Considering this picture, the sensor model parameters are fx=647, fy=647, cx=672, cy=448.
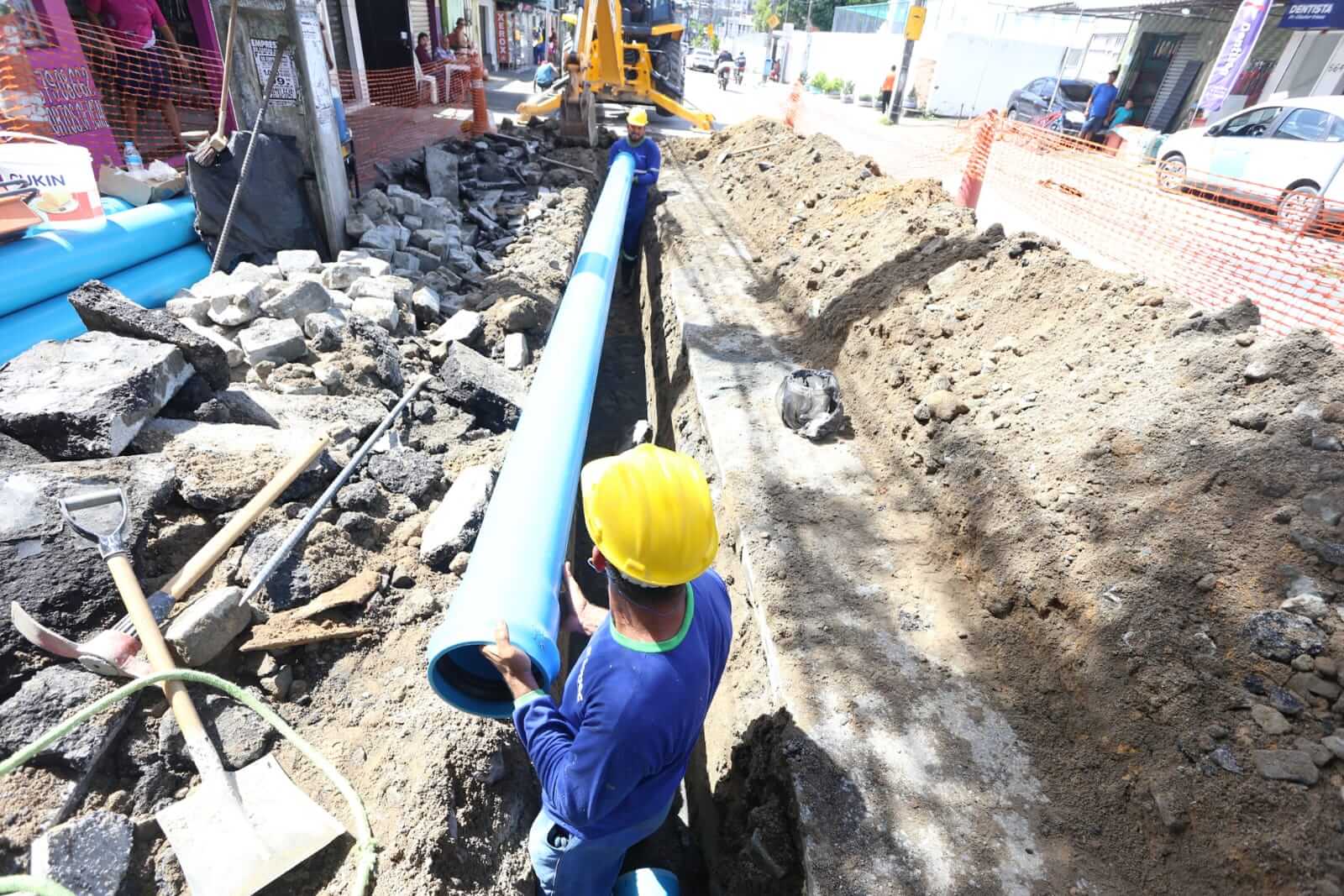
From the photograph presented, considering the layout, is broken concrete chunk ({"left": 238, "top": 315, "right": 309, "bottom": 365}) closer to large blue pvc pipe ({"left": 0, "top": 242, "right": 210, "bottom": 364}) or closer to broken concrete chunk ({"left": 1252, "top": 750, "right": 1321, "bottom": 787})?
large blue pvc pipe ({"left": 0, "top": 242, "right": 210, "bottom": 364})

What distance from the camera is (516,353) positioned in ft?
15.6

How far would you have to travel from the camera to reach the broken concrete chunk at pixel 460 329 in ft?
15.5

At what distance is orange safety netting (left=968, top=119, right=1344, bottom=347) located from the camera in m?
4.77

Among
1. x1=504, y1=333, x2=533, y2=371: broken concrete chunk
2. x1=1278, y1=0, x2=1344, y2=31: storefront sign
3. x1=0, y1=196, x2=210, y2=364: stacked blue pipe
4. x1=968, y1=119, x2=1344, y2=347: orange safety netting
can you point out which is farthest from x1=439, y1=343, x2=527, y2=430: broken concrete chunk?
x1=1278, y1=0, x2=1344, y2=31: storefront sign

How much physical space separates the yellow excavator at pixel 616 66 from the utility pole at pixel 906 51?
6.08 metres

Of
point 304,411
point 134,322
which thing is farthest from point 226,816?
point 134,322

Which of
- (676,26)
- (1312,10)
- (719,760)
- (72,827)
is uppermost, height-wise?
(1312,10)

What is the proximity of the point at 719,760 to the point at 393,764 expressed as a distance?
53.4 inches

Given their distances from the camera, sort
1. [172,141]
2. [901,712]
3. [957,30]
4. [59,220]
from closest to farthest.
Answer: [901,712]
[59,220]
[172,141]
[957,30]

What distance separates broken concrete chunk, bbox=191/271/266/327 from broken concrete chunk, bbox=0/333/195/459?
1031mm

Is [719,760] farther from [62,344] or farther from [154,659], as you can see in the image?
[62,344]

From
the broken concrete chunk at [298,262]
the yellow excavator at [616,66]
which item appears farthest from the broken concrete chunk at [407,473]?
the yellow excavator at [616,66]

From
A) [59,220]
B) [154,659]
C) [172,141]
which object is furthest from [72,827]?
[172,141]

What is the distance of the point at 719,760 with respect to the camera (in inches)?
110
